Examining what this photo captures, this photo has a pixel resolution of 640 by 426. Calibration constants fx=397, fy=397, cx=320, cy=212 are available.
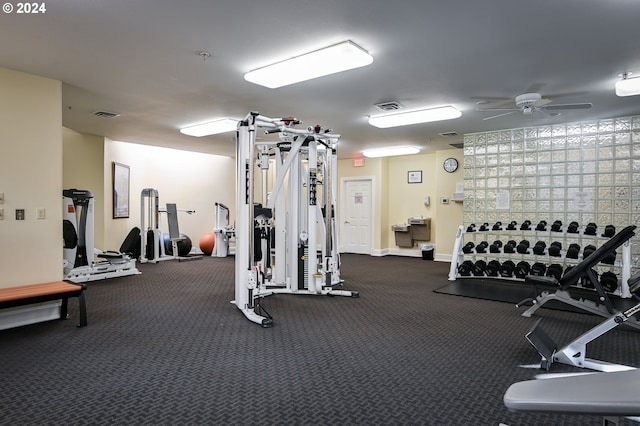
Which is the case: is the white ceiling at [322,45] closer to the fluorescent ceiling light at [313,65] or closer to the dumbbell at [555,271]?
the fluorescent ceiling light at [313,65]

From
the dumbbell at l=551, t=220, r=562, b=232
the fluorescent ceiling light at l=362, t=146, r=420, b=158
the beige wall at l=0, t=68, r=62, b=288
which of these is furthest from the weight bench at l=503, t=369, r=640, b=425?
the fluorescent ceiling light at l=362, t=146, r=420, b=158

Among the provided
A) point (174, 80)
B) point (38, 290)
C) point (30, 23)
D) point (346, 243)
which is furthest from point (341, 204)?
point (30, 23)

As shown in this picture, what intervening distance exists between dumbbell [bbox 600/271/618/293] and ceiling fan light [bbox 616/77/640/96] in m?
2.70

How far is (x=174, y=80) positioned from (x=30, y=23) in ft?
4.69

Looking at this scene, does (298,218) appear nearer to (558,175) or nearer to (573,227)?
(573,227)

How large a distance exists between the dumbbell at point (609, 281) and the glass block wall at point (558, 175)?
63 cm

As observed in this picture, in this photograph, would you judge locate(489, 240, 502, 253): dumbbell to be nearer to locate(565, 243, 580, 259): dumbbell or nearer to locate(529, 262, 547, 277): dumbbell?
locate(529, 262, 547, 277): dumbbell

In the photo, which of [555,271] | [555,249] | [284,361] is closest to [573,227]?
[555,249]

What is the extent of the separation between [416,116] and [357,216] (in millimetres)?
5140

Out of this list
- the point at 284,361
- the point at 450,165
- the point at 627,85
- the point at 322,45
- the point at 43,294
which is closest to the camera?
the point at 284,361

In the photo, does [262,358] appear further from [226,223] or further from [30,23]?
[226,223]

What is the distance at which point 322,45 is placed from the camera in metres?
3.31

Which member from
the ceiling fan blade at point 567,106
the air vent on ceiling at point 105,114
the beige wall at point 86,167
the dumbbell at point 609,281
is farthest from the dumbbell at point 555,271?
the beige wall at point 86,167

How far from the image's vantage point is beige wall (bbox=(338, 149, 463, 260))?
9.09 meters
